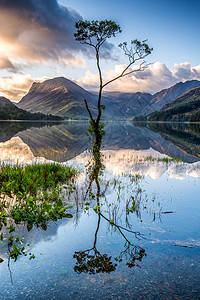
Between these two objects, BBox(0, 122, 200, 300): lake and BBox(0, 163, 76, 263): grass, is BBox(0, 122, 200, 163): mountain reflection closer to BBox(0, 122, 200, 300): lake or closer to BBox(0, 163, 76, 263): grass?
BBox(0, 163, 76, 263): grass

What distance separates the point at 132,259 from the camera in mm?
7152

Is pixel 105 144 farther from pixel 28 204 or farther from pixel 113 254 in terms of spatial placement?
pixel 113 254

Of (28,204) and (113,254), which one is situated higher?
(28,204)

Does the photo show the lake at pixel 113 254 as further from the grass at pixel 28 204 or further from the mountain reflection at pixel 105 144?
the mountain reflection at pixel 105 144

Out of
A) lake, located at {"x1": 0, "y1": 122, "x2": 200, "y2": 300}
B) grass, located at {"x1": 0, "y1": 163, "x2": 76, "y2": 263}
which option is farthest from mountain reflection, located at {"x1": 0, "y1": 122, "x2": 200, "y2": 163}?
lake, located at {"x1": 0, "y1": 122, "x2": 200, "y2": 300}

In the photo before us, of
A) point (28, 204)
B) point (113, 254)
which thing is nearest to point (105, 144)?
point (28, 204)

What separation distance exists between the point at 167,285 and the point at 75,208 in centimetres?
650

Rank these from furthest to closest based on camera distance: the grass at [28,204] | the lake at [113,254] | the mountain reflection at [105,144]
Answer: the mountain reflection at [105,144]
the grass at [28,204]
the lake at [113,254]

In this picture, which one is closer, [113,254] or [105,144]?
[113,254]

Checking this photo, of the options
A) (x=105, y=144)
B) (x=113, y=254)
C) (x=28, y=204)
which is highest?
(x=105, y=144)

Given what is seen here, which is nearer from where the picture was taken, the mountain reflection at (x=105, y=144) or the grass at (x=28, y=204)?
the grass at (x=28, y=204)

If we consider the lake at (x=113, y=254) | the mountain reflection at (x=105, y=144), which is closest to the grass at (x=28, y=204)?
the lake at (x=113, y=254)

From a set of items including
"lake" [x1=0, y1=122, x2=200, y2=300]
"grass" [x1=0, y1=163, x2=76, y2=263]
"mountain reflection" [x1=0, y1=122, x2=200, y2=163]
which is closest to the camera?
"lake" [x1=0, y1=122, x2=200, y2=300]

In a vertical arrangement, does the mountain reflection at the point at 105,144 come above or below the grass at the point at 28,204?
above
